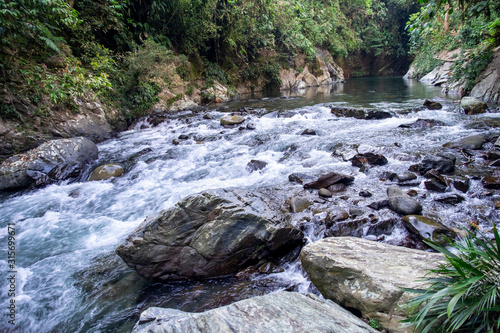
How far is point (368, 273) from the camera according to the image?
234 cm

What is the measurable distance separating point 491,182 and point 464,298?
4.03 meters

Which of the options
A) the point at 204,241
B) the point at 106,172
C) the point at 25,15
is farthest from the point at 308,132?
the point at 25,15

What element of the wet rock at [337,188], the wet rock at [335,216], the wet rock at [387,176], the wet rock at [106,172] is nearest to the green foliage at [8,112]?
the wet rock at [106,172]

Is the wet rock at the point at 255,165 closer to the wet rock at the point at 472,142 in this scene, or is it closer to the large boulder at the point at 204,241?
the large boulder at the point at 204,241

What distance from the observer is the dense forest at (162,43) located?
6.60 meters

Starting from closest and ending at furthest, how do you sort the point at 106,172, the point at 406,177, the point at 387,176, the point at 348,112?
1. the point at 406,177
2. the point at 387,176
3. the point at 106,172
4. the point at 348,112

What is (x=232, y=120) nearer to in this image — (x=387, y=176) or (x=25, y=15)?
(x=25, y=15)

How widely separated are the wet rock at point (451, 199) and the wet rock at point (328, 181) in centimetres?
153

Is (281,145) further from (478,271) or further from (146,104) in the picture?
(146,104)

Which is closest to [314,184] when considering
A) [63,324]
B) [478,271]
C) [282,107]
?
[478,271]

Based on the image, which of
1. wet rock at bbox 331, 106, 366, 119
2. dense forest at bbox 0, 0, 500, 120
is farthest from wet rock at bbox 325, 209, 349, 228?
wet rock at bbox 331, 106, 366, 119

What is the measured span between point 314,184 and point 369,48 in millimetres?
41159

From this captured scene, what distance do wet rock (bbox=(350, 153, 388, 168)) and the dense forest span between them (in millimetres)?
2490

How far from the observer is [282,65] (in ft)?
83.1
